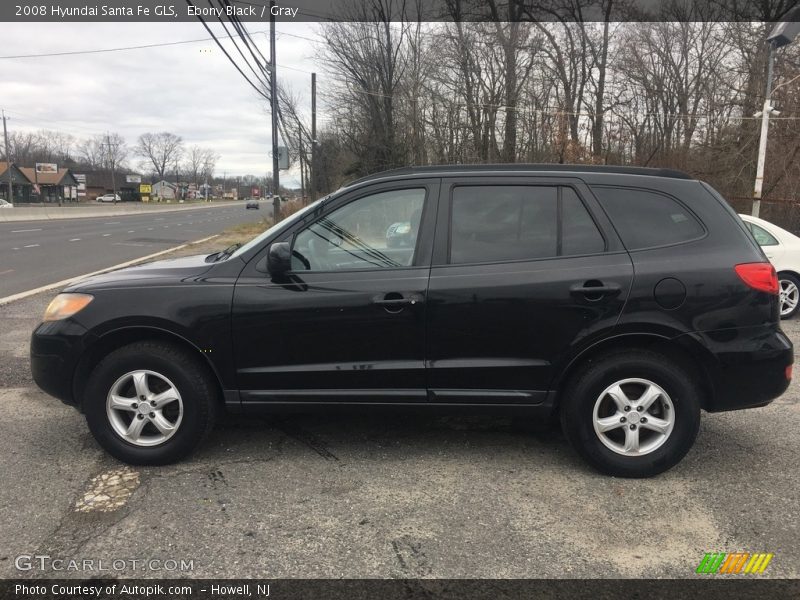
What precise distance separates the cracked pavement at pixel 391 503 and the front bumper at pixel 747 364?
54 cm

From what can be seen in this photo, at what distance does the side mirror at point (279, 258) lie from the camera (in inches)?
131

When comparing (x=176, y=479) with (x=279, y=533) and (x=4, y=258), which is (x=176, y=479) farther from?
(x=4, y=258)

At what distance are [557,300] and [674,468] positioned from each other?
134 centimetres

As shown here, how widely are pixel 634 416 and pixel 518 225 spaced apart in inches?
51.9

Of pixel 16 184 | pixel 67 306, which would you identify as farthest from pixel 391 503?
pixel 16 184

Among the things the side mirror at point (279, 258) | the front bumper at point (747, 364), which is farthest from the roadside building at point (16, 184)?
the front bumper at point (747, 364)

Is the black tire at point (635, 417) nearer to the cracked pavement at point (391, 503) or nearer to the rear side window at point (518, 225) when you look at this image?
the cracked pavement at point (391, 503)

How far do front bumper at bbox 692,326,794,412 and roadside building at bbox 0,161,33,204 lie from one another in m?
94.2

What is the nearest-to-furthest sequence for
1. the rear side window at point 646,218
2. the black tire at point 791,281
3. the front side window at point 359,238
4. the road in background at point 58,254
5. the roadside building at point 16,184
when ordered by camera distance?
the rear side window at point 646,218
the front side window at point 359,238
the black tire at point 791,281
the road in background at point 58,254
the roadside building at point 16,184

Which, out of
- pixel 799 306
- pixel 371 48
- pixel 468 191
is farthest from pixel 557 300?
pixel 371 48

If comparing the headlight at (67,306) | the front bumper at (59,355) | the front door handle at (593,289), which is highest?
the front door handle at (593,289)

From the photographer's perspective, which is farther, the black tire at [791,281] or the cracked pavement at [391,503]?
the black tire at [791,281]

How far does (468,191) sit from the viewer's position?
3.58 m

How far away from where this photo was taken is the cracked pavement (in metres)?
2.68
